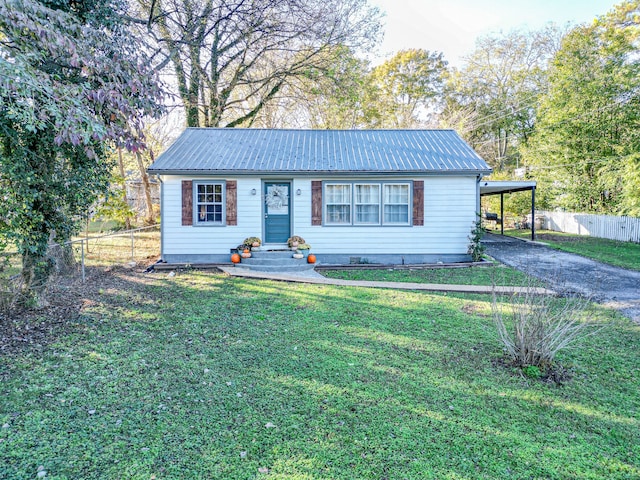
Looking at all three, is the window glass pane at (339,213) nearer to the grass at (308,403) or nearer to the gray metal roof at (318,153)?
the gray metal roof at (318,153)

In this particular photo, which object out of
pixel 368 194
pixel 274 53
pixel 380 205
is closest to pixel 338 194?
pixel 368 194

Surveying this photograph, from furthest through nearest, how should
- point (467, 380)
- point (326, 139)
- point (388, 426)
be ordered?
point (326, 139)
point (467, 380)
point (388, 426)

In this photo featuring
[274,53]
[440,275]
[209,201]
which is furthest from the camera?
[274,53]

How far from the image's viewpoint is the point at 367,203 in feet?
34.6

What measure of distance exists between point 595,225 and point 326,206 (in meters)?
14.5

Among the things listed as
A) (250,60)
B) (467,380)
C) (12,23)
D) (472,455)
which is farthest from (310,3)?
(472,455)

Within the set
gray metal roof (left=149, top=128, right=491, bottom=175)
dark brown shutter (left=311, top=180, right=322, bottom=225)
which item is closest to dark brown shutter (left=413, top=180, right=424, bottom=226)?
gray metal roof (left=149, top=128, right=491, bottom=175)

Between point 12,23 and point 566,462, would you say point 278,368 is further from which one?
point 12,23

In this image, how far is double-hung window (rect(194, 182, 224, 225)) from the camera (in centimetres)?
1036

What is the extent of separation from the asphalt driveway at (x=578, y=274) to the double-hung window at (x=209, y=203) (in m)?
7.71

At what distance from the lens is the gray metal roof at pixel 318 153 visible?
33.1 ft

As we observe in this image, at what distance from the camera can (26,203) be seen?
5062mm

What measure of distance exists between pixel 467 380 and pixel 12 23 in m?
6.02

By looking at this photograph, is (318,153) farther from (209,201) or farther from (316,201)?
(209,201)
